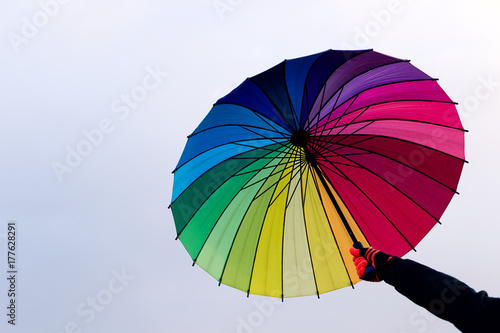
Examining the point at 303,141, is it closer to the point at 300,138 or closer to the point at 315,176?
the point at 300,138

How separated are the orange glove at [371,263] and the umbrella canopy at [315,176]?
4.82 ft

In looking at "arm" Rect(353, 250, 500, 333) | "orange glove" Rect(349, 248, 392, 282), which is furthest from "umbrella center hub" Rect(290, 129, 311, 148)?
"arm" Rect(353, 250, 500, 333)

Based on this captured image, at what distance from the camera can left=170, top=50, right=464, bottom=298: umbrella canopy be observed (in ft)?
18.1

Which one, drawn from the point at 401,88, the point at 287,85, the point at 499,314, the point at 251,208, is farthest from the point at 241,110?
the point at 499,314

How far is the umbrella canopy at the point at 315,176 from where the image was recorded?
18.1 ft

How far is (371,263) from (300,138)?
7.36 ft

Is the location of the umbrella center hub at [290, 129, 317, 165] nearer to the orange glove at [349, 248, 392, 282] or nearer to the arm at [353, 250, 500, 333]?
the orange glove at [349, 248, 392, 282]

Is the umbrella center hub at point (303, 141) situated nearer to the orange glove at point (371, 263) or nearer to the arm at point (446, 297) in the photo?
the orange glove at point (371, 263)

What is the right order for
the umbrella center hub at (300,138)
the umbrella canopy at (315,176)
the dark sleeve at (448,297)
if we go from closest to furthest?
the dark sleeve at (448,297)
the umbrella canopy at (315,176)
the umbrella center hub at (300,138)

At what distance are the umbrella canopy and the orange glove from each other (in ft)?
4.82

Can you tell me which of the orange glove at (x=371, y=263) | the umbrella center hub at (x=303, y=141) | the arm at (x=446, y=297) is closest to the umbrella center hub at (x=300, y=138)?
the umbrella center hub at (x=303, y=141)

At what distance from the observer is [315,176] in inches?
233

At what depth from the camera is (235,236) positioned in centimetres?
594

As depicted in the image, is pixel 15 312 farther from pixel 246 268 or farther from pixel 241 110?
pixel 241 110
